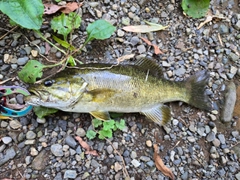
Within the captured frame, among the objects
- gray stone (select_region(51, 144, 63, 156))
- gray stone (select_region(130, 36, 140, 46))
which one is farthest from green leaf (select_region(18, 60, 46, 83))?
gray stone (select_region(130, 36, 140, 46))

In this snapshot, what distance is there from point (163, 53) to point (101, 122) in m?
1.32

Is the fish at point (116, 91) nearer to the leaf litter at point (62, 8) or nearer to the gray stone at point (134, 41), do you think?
the gray stone at point (134, 41)

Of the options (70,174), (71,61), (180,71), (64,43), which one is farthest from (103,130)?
(180,71)

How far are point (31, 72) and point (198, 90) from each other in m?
2.02

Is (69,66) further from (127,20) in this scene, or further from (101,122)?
(127,20)

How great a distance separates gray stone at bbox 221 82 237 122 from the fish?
0.42m

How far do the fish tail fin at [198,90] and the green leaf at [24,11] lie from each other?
6.41ft

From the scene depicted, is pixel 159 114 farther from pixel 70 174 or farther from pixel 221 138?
pixel 70 174

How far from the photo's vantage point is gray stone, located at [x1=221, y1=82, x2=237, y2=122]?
451cm

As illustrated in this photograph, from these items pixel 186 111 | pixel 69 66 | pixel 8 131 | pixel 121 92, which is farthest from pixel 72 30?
pixel 186 111

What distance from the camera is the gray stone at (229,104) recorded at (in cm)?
451

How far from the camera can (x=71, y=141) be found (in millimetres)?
4008

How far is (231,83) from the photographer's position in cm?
471

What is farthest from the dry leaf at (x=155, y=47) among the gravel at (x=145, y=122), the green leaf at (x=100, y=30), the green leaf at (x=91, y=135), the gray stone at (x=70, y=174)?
the gray stone at (x=70, y=174)
